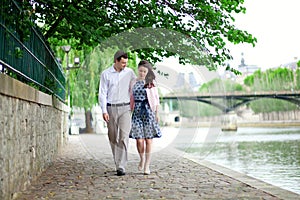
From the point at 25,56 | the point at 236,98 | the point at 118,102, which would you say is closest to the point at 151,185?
the point at 118,102

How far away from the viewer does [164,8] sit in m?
8.97

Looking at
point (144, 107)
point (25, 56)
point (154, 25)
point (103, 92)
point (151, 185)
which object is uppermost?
point (154, 25)

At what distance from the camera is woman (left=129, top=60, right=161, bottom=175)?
6.88 metres

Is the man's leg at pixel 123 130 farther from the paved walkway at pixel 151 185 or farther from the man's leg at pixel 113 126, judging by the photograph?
the paved walkway at pixel 151 185

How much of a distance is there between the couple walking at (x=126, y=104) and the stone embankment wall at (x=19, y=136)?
94cm

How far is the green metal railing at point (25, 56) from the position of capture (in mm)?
4961

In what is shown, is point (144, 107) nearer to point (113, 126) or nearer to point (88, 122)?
point (113, 126)

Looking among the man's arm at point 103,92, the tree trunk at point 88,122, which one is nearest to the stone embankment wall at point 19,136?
the man's arm at point 103,92

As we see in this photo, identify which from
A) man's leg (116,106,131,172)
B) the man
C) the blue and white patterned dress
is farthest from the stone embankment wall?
the blue and white patterned dress

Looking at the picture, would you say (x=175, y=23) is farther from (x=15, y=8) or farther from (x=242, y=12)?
(x=15, y=8)

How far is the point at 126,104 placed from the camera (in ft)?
22.5

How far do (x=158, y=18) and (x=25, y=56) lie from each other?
3.16 m

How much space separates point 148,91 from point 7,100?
2814mm

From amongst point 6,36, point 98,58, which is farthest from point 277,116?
point 6,36
